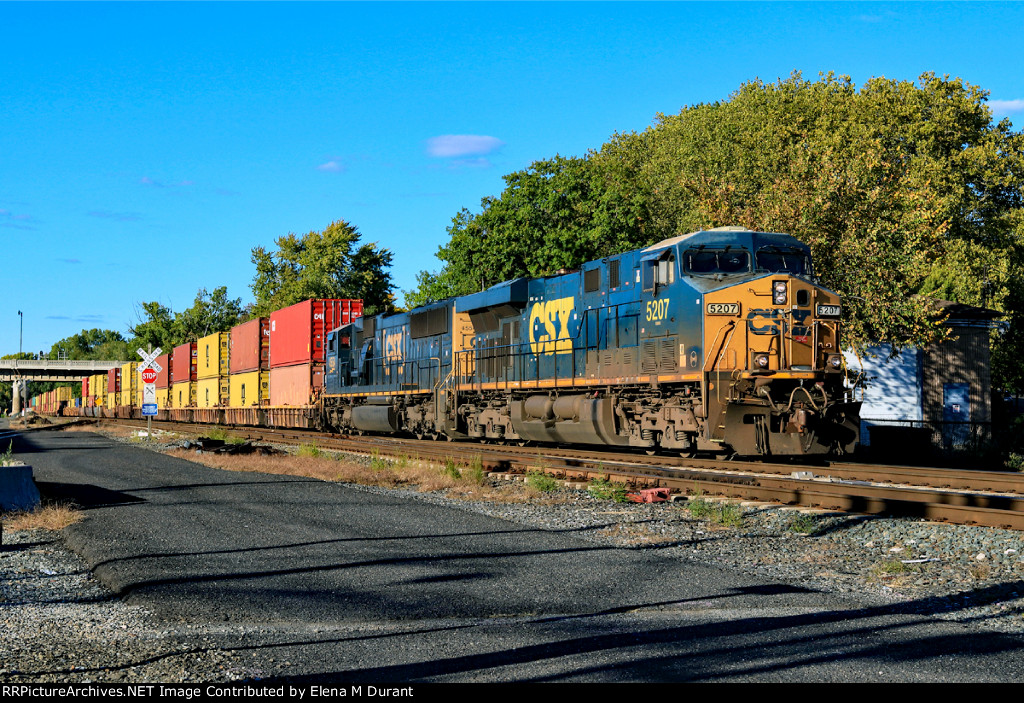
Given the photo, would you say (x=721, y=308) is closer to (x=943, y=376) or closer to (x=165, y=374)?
(x=943, y=376)

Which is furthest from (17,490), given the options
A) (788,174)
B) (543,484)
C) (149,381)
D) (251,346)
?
(788,174)

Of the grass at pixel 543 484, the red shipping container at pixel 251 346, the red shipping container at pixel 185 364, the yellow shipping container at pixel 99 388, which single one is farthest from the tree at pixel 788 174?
the yellow shipping container at pixel 99 388

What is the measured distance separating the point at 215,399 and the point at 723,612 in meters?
41.6

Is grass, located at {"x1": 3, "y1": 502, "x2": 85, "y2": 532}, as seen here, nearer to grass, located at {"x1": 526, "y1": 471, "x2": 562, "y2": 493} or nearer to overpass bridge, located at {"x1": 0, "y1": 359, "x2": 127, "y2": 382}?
grass, located at {"x1": 526, "y1": 471, "x2": 562, "y2": 493}

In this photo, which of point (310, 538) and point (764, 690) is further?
point (310, 538)

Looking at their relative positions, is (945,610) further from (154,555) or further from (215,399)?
(215,399)

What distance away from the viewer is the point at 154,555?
884 cm

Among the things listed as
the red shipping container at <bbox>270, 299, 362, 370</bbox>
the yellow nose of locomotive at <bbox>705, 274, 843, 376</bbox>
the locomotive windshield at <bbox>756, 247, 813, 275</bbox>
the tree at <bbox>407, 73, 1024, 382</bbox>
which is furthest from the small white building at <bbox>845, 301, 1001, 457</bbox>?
the red shipping container at <bbox>270, 299, 362, 370</bbox>

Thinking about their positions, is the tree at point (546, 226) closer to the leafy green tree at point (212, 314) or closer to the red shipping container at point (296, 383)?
the red shipping container at point (296, 383)

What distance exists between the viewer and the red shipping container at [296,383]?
1355 inches

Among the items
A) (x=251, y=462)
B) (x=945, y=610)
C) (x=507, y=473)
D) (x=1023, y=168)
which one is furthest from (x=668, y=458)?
(x=1023, y=168)

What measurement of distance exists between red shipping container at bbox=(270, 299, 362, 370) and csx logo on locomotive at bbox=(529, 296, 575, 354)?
1484 cm

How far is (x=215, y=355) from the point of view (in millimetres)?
44688

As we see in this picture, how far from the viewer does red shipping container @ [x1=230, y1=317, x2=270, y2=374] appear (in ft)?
127
